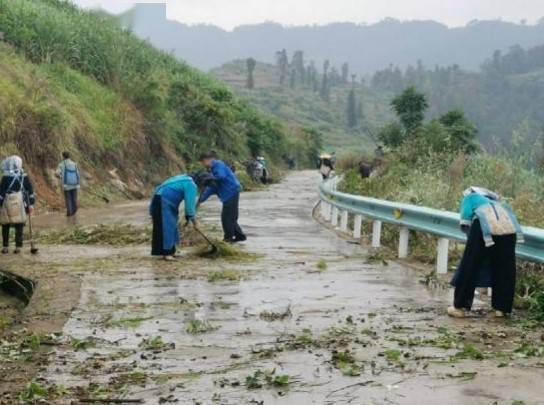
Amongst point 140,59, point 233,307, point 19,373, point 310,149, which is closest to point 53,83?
point 140,59

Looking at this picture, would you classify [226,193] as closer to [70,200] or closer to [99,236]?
[99,236]

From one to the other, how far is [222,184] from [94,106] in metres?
18.0

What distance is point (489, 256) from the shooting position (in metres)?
8.72

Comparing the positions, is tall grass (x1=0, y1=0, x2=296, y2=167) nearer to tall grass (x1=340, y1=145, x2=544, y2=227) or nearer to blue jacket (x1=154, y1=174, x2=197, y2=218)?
tall grass (x1=340, y1=145, x2=544, y2=227)

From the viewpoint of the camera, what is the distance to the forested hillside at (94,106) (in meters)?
26.0

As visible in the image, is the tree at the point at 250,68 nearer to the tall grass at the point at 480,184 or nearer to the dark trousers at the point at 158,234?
the tall grass at the point at 480,184

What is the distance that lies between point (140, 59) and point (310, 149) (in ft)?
217

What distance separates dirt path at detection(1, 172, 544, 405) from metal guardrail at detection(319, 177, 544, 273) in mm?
690

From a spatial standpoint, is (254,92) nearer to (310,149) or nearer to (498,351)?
(310,149)

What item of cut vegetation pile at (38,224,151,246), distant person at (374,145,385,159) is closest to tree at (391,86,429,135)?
distant person at (374,145,385,159)

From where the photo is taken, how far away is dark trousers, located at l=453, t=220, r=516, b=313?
8523 mm

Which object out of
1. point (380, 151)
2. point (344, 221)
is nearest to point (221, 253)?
point (344, 221)

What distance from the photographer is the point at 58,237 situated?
16.2 m

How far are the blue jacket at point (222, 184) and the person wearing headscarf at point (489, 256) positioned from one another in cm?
769
